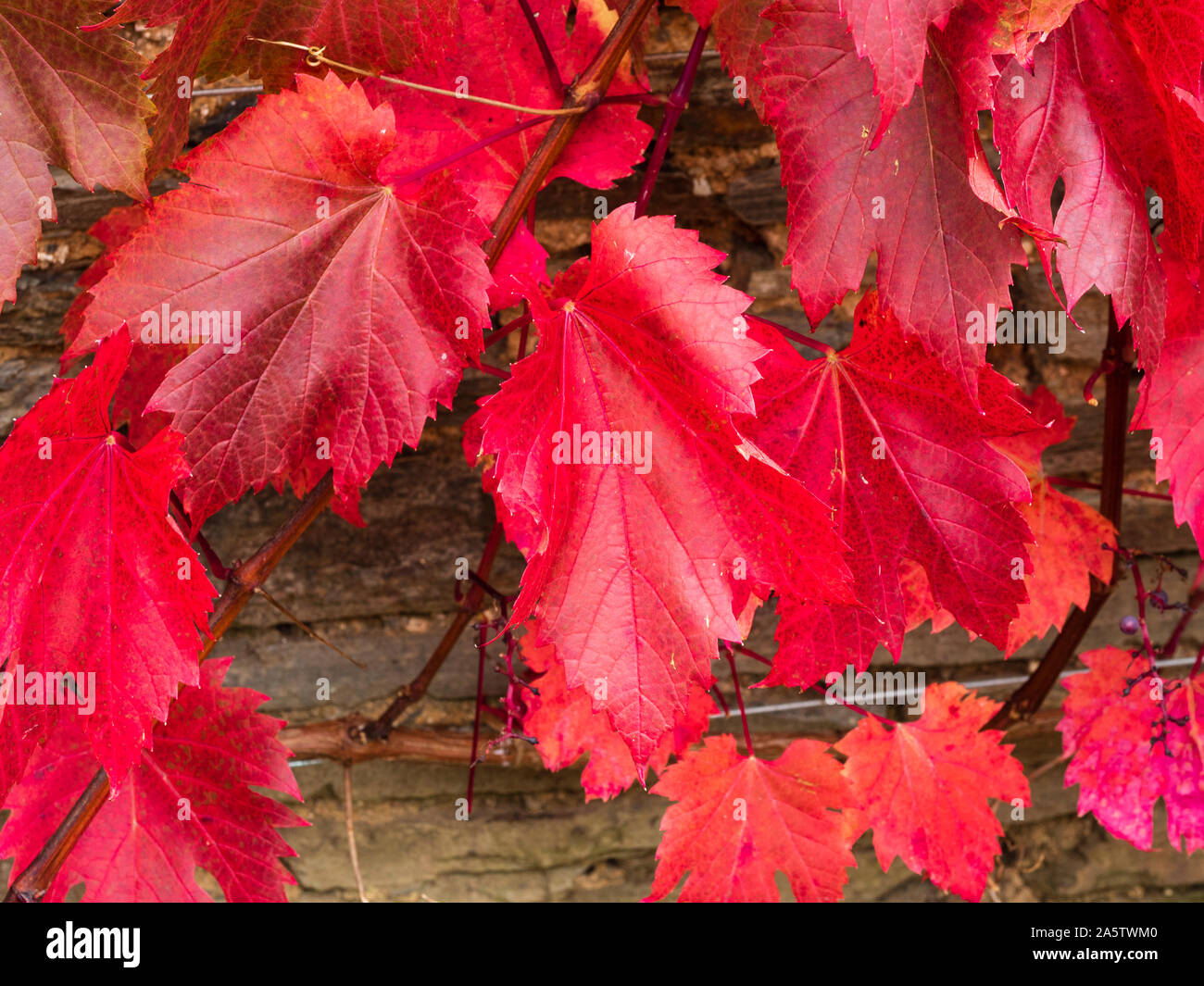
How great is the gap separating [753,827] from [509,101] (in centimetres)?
79

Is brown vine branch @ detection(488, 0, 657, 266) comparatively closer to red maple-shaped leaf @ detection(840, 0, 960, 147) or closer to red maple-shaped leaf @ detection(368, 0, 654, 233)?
red maple-shaped leaf @ detection(368, 0, 654, 233)

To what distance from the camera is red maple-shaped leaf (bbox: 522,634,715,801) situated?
0.98 m

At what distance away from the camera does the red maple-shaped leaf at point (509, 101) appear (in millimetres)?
784

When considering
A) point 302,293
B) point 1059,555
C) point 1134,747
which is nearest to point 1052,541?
point 1059,555

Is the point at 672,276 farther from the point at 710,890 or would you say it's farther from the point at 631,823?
the point at 631,823

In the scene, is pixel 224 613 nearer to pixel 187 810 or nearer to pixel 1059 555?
pixel 187 810

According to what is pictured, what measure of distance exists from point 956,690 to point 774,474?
545mm

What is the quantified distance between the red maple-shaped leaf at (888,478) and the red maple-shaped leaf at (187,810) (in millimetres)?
538

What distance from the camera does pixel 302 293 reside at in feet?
2.18

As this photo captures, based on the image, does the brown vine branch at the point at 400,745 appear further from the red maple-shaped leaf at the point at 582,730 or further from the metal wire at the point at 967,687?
the red maple-shaped leaf at the point at 582,730

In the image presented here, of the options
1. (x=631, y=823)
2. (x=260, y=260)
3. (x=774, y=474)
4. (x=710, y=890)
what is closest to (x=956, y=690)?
(x=710, y=890)

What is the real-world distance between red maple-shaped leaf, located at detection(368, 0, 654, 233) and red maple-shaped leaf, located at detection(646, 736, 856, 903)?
0.62 metres
